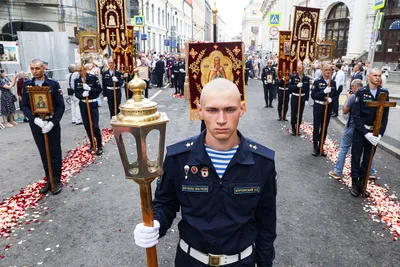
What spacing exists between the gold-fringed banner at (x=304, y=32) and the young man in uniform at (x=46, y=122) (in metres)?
7.49

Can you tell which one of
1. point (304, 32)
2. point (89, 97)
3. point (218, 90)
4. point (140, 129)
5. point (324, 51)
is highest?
point (304, 32)

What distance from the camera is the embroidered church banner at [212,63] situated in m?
7.25

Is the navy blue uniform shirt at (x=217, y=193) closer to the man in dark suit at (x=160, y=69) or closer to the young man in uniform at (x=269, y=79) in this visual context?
the young man in uniform at (x=269, y=79)

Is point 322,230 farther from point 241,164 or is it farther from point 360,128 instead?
point 241,164

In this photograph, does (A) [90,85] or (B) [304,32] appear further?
(B) [304,32]

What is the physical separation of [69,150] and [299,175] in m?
5.74

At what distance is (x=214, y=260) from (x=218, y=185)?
51cm

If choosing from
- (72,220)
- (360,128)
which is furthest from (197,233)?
(360,128)

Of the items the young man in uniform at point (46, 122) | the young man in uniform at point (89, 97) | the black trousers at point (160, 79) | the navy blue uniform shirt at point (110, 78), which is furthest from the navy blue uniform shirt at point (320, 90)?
the black trousers at point (160, 79)

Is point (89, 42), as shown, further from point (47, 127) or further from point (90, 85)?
point (47, 127)

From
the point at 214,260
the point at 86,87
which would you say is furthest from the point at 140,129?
the point at 86,87

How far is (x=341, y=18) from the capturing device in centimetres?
3031

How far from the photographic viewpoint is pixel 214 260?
2.16 meters

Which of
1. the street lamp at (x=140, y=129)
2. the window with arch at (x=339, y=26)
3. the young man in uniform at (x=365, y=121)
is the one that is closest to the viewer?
the street lamp at (x=140, y=129)
